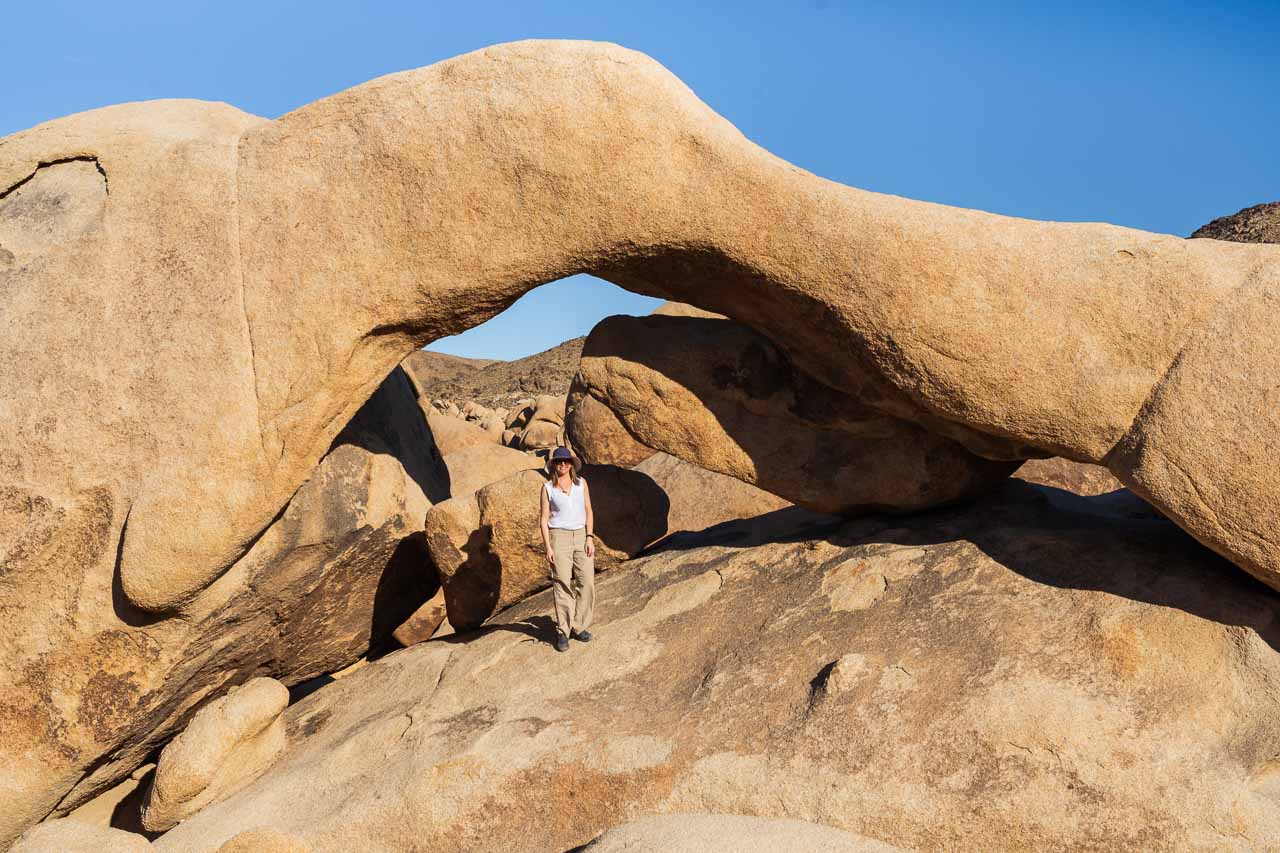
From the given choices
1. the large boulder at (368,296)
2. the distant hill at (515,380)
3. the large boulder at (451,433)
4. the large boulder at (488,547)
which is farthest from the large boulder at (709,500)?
the distant hill at (515,380)

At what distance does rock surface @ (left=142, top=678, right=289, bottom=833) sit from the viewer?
5.70 metres

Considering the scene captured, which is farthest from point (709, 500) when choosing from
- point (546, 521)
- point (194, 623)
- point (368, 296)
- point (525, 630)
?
point (194, 623)

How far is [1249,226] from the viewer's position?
47.8 ft

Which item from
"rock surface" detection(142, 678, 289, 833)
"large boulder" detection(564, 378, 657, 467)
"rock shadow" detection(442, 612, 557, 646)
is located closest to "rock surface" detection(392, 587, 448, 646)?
"rock shadow" detection(442, 612, 557, 646)

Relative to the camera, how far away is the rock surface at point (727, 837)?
13.8ft

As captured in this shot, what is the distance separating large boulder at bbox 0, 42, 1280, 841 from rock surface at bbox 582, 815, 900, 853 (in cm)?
227

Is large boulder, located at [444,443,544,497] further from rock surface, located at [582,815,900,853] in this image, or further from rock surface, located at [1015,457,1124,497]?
rock surface, located at [582,815,900,853]

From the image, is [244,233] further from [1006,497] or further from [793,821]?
[1006,497]

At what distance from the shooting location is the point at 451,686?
5887 millimetres

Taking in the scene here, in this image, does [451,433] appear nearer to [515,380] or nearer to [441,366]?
[515,380]

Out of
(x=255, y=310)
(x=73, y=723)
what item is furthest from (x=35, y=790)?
(x=255, y=310)

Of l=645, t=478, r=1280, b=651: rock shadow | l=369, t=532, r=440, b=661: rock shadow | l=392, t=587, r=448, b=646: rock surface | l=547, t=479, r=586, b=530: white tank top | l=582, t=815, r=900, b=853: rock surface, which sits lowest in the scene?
l=582, t=815, r=900, b=853: rock surface

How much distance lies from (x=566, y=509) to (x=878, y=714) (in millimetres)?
2234

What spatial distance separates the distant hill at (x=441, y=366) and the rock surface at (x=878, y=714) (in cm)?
3734
